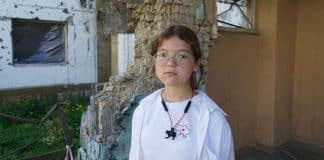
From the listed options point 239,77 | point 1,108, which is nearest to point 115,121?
point 239,77

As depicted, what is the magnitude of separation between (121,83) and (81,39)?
553cm

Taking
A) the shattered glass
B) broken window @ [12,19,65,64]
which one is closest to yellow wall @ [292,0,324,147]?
the shattered glass

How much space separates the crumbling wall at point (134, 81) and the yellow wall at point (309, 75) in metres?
1.86

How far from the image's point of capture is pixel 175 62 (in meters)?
1.58

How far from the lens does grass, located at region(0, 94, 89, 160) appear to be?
5.21m

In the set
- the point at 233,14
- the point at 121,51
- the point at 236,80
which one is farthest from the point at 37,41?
the point at 236,80

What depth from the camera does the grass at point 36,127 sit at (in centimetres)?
521

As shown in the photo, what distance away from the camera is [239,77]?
189 inches

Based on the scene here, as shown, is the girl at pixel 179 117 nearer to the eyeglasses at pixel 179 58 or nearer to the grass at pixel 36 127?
the eyeglasses at pixel 179 58

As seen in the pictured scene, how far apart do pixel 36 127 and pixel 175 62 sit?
16.8 ft

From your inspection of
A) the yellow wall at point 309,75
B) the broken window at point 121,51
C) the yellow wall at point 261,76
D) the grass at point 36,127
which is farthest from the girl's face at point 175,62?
the broken window at point 121,51

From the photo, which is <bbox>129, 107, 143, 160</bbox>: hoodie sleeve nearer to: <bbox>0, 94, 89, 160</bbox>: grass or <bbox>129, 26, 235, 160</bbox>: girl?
<bbox>129, 26, 235, 160</bbox>: girl

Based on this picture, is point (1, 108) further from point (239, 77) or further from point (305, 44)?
point (305, 44)

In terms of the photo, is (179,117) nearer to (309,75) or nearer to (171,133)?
(171,133)
